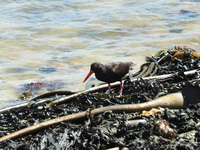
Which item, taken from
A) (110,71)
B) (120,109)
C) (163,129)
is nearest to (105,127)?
(120,109)

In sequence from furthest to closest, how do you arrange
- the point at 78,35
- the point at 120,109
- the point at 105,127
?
1. the point at 78,35
2. the point at 120,109
3. the point at 105,127

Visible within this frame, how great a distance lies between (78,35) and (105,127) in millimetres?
7446

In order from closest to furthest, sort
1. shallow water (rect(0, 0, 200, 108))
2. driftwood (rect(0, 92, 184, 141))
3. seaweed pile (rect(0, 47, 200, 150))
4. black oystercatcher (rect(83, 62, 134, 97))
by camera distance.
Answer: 1. seaweed pile (rect(0, 47, 200, 150))
2. driftwood (rect(0, 92, 184, 141))
3. black oystercatcher (rect(83, 62, 134, 97))
4. shallow water (rect(0, 0, 200, 108))

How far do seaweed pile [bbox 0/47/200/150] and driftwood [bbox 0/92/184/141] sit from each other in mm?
32

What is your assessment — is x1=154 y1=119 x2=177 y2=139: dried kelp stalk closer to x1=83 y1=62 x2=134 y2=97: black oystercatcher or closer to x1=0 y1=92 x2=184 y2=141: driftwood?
x1=0 y1=92 x2=184 y2=141: driftwood

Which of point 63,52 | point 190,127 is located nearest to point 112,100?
point 190,127

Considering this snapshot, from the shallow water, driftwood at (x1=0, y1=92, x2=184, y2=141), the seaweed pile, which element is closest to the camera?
the seaweed pile

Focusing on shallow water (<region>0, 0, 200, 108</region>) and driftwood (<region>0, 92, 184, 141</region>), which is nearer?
driftwood (<region>0, 92, 184, 141</region>)

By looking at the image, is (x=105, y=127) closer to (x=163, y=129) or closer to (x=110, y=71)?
(x=163, y=129)

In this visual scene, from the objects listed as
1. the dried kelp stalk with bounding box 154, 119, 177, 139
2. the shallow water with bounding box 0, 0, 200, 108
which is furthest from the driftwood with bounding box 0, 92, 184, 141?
the shallow water with bounding box 0, 0, 200, 108

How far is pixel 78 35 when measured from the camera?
10.5 m

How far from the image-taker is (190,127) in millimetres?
3156

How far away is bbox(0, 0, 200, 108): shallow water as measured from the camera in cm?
792

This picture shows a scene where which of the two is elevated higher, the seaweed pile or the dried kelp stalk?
the dried kelp stalk
